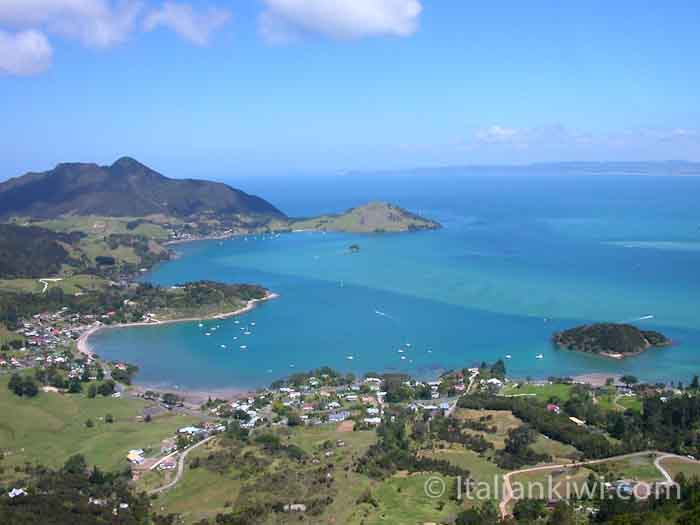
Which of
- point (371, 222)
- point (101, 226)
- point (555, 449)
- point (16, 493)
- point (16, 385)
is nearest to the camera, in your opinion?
point (16, 493)

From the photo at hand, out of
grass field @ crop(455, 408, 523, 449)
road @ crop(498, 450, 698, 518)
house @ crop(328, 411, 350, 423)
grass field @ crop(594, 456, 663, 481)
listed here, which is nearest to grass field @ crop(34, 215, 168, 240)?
house @ crop(328, 411, 350, 423)

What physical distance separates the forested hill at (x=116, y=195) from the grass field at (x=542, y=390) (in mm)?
121662

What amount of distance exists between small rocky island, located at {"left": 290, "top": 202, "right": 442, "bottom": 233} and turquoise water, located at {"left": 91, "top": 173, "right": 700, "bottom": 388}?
532 inches

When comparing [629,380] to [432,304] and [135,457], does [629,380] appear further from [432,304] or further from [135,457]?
[135,457]

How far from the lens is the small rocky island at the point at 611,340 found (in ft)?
196

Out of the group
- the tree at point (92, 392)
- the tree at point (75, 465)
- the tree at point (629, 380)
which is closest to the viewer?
the tree at point (75, 465)

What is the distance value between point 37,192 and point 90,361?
407ft

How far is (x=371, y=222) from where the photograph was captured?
149125mm

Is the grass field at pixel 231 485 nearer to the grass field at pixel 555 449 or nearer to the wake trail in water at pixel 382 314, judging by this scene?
the grass field at pixel 555 449

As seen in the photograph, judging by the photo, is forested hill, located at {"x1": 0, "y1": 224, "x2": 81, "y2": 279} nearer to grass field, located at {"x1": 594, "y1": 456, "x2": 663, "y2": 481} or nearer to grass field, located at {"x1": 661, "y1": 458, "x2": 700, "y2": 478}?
grass field, located at {"x1": 594, "y1": 456, "x2": 663, "y2": 481}

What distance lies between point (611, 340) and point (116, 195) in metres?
133

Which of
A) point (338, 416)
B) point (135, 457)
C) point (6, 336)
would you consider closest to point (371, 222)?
point (6, 336)

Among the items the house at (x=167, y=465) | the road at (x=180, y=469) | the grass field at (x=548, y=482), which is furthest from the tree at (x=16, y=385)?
the grass field at (x=548, y=482)

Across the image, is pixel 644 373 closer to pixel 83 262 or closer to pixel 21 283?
pixel 21 283
